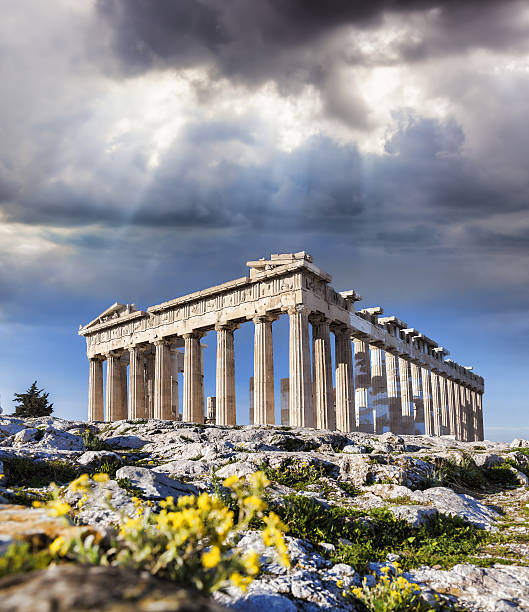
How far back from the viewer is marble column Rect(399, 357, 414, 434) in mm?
46031

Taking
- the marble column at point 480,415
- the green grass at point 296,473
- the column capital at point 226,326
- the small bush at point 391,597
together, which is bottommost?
the marble column at point 480,415

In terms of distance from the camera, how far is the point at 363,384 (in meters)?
44.1

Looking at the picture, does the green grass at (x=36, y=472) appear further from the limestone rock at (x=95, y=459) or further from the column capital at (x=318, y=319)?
the column capital at (x=318, y=319)

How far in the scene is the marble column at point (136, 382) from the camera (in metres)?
45.2

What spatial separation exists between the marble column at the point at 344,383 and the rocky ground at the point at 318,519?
1865 cm

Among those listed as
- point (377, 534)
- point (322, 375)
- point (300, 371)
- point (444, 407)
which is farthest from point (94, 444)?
point (444, 407)

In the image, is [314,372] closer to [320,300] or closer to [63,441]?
[320,300]

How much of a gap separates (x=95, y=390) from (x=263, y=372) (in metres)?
22.4

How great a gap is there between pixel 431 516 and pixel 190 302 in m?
31.9

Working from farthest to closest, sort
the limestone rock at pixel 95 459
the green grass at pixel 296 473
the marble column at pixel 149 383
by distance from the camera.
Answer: the marble column at pixel 149 383 → the limestone rock at pixel 95 459 → the green grass at pixel 296 473

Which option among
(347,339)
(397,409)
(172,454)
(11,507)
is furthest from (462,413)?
(11,507)

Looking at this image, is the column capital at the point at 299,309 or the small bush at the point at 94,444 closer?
the small bush at the point at 94,444

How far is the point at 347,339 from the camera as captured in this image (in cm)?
3903

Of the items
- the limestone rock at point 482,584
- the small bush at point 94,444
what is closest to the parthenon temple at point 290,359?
the small bush at point 94,444
